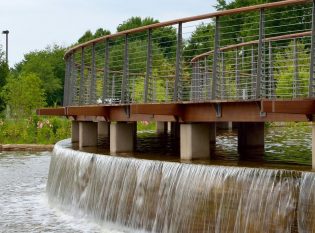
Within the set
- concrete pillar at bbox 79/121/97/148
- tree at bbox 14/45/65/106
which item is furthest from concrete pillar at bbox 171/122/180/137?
tree at bbox 14/45/65/106

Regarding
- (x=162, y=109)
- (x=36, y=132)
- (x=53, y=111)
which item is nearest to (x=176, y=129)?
(x=53, y=111)

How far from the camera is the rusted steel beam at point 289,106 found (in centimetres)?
→ 998

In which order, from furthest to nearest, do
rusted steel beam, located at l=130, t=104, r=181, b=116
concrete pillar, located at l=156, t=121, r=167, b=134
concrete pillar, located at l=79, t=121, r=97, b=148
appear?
concrete pillar, located at l=156, t=121, r=167, b=134, concrete pillar, located at l=79, t=121, r=97, b=148, rusted steel beam, located at l=130, t=104, r=181, b=116

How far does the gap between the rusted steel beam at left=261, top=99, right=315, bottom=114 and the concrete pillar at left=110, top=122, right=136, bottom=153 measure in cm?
651

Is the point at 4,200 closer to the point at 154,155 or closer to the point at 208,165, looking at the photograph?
the point at 154,155

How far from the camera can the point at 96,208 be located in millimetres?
14984

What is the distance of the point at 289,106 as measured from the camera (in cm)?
1009

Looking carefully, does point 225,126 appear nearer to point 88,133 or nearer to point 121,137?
point 88,133

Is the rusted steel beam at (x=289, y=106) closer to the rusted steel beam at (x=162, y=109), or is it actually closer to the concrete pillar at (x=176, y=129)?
the rusted steel beam at (x=162, y=109)

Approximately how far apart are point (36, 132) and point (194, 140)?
25.6 meters

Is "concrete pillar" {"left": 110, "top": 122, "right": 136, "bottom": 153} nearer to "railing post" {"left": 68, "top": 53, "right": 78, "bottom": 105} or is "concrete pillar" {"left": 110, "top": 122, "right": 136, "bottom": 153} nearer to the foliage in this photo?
"railing post" {"left": 68, "top": 53, "right": 78, "bottom": 105}

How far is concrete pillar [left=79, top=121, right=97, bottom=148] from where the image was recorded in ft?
61.9

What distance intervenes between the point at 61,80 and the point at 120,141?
78116 millimetres

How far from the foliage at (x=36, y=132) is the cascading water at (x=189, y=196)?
21.0 meters
